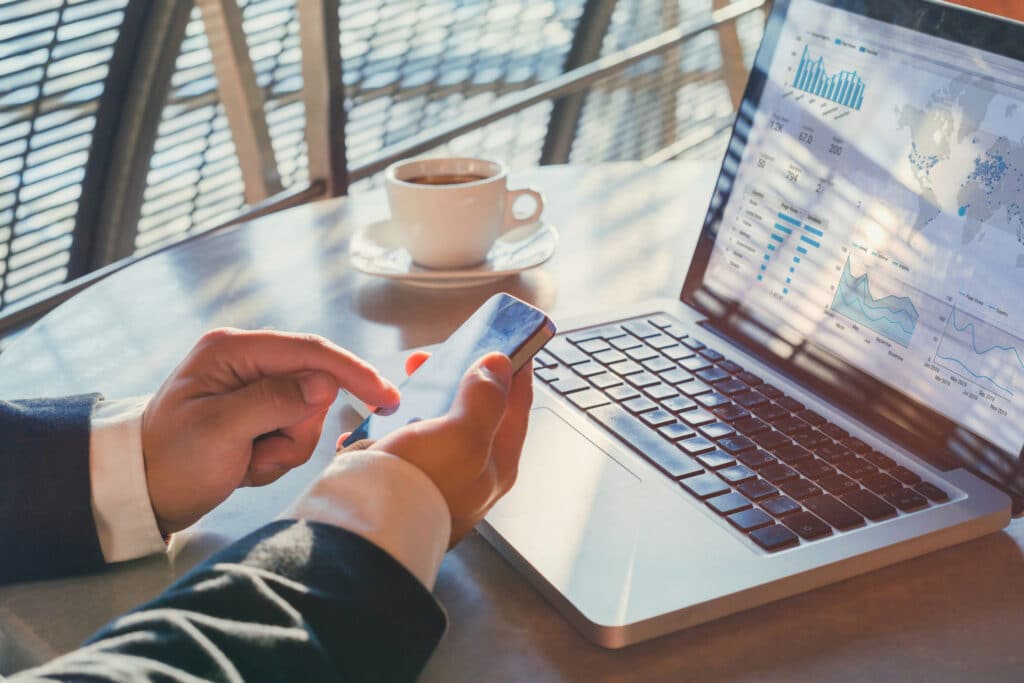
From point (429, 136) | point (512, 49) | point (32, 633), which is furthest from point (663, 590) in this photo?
point (512, 49)

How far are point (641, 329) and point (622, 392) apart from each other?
0.12 m

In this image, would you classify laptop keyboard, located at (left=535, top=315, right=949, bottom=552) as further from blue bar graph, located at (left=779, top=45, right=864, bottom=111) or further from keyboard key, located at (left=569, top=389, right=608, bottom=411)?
blue bar graph, located at (left=779, top=45, right=864, bottom=111)

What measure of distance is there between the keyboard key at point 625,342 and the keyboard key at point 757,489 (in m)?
0.22

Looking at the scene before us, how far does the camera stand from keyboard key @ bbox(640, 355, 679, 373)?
0.81m

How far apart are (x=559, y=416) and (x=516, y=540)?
0.16 m

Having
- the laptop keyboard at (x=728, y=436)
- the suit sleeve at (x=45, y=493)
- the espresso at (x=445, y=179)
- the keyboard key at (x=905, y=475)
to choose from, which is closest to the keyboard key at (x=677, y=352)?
the laptop keyboard at (x=728, y=436)

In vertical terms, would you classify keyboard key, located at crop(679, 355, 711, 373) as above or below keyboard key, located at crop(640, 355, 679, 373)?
above

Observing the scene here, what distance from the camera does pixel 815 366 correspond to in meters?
0.79

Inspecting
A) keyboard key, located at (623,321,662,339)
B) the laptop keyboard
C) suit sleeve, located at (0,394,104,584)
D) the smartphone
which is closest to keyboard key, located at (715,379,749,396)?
the laptop keyboard

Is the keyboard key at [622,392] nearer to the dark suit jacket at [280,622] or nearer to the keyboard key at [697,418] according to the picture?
the keyboard key at [697,418]

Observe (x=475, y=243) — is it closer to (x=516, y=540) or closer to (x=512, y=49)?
(x=516, y=540)

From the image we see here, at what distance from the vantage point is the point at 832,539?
0.60m

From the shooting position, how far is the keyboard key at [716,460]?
2.19 feet

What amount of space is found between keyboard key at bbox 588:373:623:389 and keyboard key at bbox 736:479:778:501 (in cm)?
16
